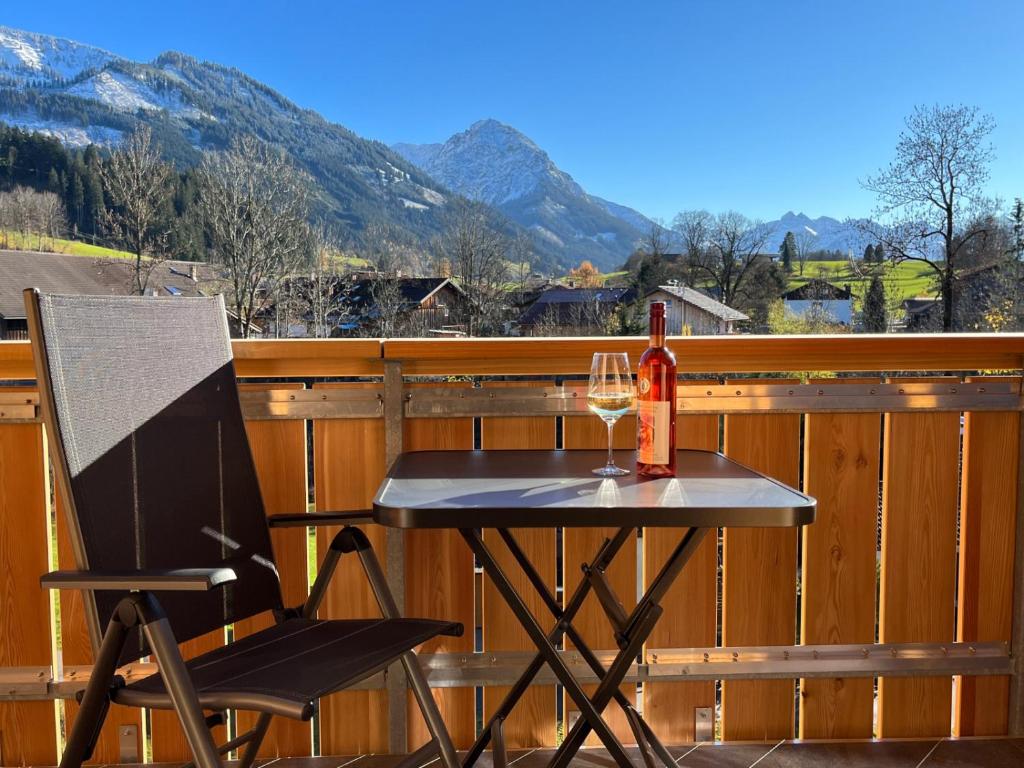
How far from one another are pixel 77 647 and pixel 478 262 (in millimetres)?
12836

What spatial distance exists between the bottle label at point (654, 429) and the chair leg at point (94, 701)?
0.85 metres

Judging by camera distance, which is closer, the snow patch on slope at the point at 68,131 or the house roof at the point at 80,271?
the house roof at the point at 80,271

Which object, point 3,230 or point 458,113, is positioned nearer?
point 3,230

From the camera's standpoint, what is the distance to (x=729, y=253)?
623 inches

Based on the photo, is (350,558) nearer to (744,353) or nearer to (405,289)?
(744,353)

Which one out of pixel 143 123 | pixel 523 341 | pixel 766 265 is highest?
pixel 143 123

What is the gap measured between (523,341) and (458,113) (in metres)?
23.1

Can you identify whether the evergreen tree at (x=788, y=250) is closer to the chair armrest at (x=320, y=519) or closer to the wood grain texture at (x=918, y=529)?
the wood grain texture at (x=918, y=529)

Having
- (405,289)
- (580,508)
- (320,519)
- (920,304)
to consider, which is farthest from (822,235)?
(580,508)

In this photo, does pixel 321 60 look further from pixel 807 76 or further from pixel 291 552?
pixel 291 552

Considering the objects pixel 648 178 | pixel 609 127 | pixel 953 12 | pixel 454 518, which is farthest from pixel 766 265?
pixel 454 518

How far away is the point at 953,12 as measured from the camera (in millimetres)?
22125

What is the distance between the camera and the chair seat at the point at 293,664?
112 centimetres

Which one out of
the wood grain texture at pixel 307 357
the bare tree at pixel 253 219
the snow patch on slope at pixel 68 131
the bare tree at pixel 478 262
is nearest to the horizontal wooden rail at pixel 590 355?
the wood grain texture at pixel 307 357
